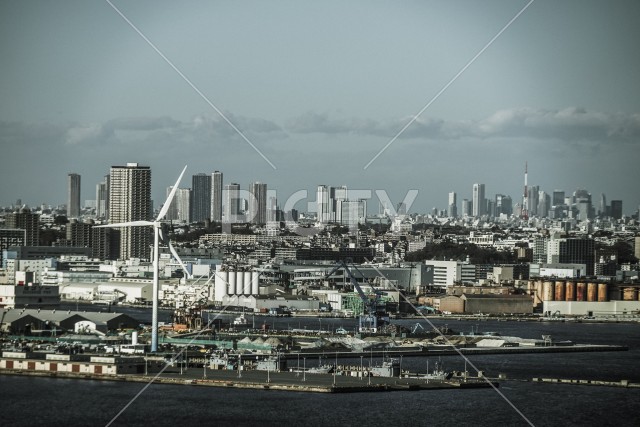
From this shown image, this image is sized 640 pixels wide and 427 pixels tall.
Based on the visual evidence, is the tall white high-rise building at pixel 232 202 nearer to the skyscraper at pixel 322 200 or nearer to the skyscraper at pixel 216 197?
the skyscraper at pixel 216 197

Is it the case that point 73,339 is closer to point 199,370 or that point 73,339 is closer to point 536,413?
point 199,370

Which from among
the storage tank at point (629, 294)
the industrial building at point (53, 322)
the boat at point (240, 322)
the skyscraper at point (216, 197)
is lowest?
the boat at point (240, 322)

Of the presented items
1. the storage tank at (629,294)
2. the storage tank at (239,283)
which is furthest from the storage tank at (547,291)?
the storage tank at (239,283)

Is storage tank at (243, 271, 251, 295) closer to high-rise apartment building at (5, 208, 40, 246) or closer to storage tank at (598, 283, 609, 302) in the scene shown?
storage tank at (598, 283, 609, 302)

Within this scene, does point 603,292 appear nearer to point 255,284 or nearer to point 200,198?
point 255,284

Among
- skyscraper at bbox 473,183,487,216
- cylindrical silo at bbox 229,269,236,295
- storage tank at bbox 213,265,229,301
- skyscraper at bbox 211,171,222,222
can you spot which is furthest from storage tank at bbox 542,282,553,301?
skyscraper at bbox 473,183,487,216
